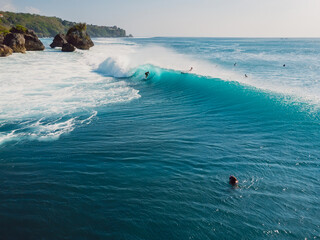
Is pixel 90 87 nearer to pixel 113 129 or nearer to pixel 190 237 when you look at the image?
pixel 113 129

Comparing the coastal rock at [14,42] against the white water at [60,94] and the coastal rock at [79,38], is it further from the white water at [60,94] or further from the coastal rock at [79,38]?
the white water at [60,94]

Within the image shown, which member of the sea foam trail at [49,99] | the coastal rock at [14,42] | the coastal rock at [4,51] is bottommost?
the sea foam trail at [49,99]

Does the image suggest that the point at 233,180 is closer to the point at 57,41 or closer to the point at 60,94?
the point at 60,94

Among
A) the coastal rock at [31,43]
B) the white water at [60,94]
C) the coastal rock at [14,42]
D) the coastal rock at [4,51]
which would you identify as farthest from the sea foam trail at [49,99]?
the coastal rock at [31,43]

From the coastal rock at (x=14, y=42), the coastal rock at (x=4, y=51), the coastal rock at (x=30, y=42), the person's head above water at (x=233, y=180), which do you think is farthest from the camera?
the coastal rock at (x=30, y=42)

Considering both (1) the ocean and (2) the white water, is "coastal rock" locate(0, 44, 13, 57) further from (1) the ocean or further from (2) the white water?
(1) the ocean
